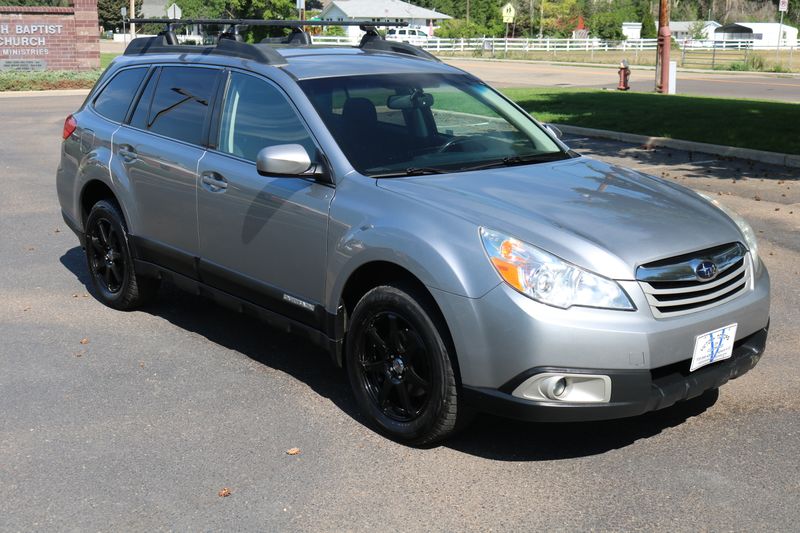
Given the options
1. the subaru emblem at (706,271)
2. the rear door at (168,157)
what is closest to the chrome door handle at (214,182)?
the rear door at (168,157)

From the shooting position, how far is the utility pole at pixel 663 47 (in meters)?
25.6

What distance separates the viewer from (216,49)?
6.07 m

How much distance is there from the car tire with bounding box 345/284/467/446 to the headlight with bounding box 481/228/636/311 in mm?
438

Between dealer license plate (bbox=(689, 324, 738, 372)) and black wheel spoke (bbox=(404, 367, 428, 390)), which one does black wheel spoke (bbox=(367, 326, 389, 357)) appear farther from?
dealer license plate (bbox=(689, 324, 738, 372))

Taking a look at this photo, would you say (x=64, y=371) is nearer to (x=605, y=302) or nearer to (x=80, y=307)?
(x=80, y=307)

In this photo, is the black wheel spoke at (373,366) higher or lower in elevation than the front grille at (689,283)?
lower

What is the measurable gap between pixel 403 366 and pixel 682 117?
14.8 m

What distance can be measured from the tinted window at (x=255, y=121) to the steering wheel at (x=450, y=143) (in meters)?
0.71

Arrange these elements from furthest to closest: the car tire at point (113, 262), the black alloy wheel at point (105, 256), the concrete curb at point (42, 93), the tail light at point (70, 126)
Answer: the concrete curb at point (42, 93)
the tail light at point (70, 126)
the black alloy wheel at point (105, 256)
the car tire at point (113, 262)

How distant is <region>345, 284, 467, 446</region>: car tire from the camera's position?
14.5 ft

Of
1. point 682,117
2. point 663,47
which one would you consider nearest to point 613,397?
point 682,117

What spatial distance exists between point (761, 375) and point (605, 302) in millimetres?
1996

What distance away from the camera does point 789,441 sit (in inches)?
186

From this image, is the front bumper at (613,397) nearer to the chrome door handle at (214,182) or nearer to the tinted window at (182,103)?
the chrome door handle at (214,182)
